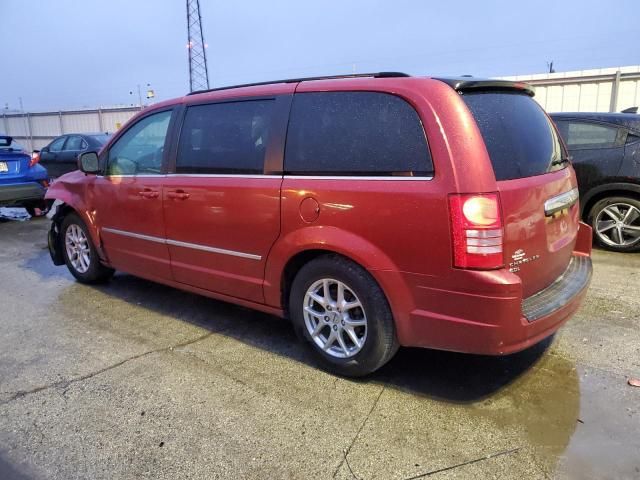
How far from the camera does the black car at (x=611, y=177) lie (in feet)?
19.5

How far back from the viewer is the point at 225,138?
3777 mm

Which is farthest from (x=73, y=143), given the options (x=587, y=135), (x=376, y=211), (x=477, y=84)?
(x=477, y=84)

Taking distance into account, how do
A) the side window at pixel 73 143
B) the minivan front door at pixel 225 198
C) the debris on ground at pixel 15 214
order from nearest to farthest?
the minivan front door at pixel 225 198, the debris on ground at pixel 15 214, the side window at pixel 73 143

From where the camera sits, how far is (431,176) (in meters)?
2.72

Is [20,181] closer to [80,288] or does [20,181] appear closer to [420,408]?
[80,288]

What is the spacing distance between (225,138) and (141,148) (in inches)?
44.4

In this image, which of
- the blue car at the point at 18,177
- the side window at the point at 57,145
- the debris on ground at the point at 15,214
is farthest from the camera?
the side window at the point at 57,145

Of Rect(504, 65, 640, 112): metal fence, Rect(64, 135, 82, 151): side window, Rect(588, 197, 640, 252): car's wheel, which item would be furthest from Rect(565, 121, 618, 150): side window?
Rect(64, 135, 82, 151): side window

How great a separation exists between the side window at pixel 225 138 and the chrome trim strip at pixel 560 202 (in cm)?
179

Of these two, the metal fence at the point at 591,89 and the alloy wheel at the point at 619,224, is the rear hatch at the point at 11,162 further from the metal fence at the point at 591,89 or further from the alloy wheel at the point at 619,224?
→ the metal fence at the point at 591,89

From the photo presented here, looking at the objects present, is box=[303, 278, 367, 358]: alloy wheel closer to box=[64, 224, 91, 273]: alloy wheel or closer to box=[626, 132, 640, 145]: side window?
box=[64, 224, 91, 273]: alloy wheel

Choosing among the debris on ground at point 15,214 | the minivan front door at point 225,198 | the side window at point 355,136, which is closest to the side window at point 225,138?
the minivan front door at point 225,198

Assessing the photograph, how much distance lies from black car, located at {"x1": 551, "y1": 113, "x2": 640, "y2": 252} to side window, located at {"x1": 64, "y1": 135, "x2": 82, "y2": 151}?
11.6 meters

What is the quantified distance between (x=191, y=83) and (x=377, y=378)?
32.3 metres
